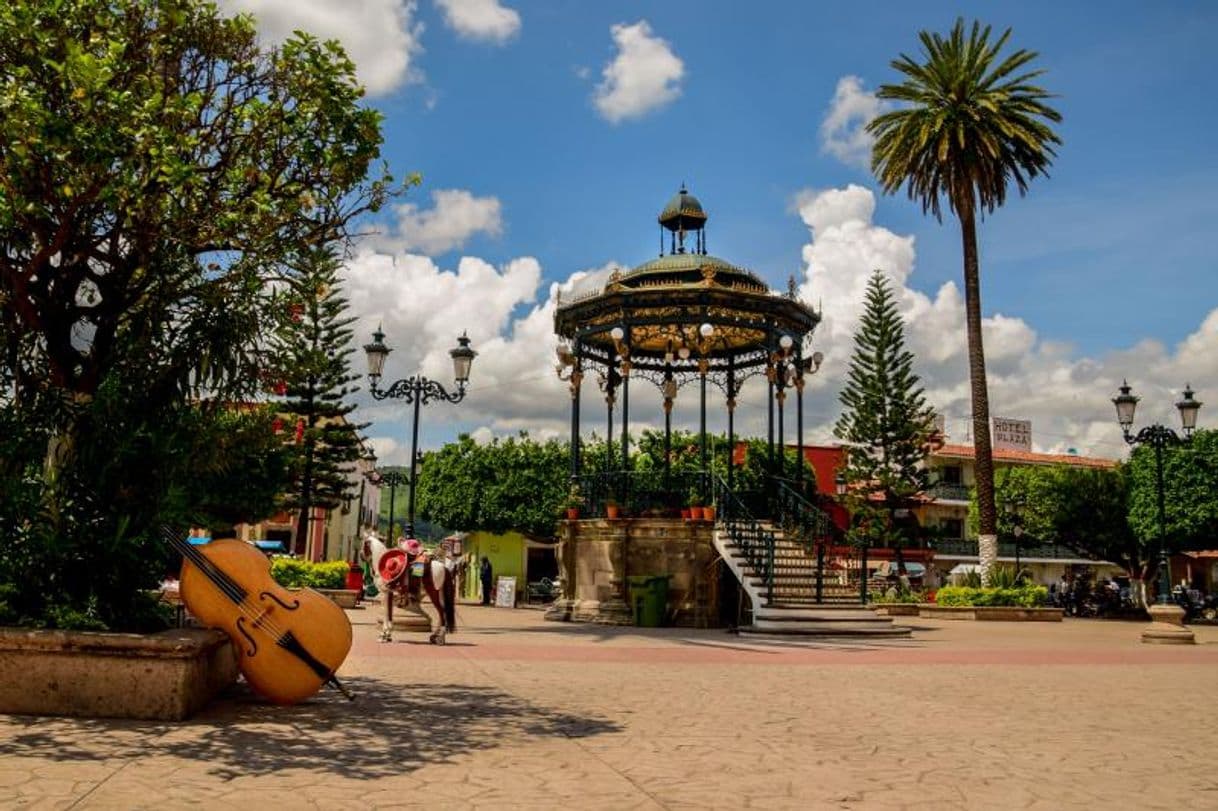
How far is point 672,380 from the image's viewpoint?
2442 centimetres

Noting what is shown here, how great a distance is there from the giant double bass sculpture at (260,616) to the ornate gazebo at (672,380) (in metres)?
11.6

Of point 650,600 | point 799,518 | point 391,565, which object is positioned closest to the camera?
point 391,565

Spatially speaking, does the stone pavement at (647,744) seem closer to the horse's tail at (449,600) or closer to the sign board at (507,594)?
the horse's tail at (449,600)


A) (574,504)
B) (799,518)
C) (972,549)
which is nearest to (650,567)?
(574,504)

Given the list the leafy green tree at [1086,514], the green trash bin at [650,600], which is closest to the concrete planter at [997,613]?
the green trash bin at [650,600]

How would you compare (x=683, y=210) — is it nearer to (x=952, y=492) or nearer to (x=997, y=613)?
(x=997, y=613)

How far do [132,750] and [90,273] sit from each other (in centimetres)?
385

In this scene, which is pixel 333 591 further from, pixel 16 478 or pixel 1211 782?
pixel 1211 782

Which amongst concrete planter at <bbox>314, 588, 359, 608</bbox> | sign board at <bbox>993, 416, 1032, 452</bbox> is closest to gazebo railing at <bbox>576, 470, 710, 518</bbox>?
concrete planter at <bbox>314, 588, 359, 608</bbox>

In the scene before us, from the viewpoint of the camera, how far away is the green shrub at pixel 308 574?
82.2ft

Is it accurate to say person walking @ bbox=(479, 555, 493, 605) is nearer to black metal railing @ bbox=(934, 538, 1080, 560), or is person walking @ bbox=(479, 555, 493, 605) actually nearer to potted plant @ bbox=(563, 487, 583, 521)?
potted plant @ bbox=(563, 487, 583, 521)

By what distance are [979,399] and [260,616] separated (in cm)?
2531

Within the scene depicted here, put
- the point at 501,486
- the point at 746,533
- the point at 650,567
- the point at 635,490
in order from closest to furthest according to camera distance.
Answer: the point at 650,567 < the point at 746,533 < the point at 635,490 < the point at 501,486

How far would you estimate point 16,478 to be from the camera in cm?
657
